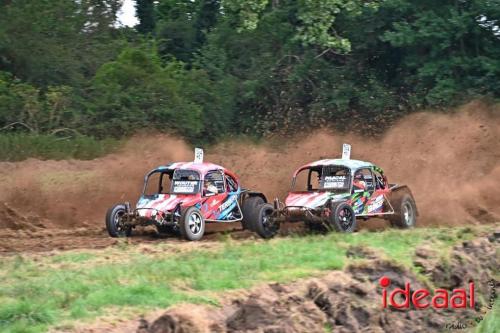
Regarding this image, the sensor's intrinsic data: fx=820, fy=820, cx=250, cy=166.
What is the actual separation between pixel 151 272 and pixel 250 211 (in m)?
6.44

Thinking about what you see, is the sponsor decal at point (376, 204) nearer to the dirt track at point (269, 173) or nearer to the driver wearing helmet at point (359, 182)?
the driver wearing helmet at point (359, 182)

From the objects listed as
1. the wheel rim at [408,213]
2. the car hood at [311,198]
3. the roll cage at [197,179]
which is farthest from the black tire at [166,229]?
the wheel rim at [408,213]

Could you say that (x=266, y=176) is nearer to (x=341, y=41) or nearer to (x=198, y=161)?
(x=198, y=161)

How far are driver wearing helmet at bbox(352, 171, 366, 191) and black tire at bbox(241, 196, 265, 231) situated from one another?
6.62ft

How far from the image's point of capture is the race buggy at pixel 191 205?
1586 centimetres

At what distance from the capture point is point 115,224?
53.3ft

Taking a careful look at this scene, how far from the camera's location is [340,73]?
109ft

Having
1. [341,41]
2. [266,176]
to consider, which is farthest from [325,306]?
[341,41]

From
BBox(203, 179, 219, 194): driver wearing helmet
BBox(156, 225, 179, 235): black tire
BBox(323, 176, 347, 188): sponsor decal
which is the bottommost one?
BBox(156, 225, 179, 235): black tire

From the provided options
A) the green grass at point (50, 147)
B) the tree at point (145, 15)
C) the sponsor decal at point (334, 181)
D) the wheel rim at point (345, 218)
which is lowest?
the wheel rim at point (345, 218)

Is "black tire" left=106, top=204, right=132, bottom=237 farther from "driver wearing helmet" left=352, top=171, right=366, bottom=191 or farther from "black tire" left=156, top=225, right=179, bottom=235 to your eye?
"driver wearing helmet" left=352, top=171, right=366, bottom=191

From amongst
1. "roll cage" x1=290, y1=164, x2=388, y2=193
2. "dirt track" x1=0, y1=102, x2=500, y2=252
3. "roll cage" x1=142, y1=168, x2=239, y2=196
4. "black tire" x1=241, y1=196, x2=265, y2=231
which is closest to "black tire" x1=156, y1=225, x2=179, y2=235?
"dirt track" x1=0, y1=102, x2=500, y2=252

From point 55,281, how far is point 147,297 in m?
1.53

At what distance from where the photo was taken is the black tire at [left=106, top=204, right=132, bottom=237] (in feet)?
53.2
